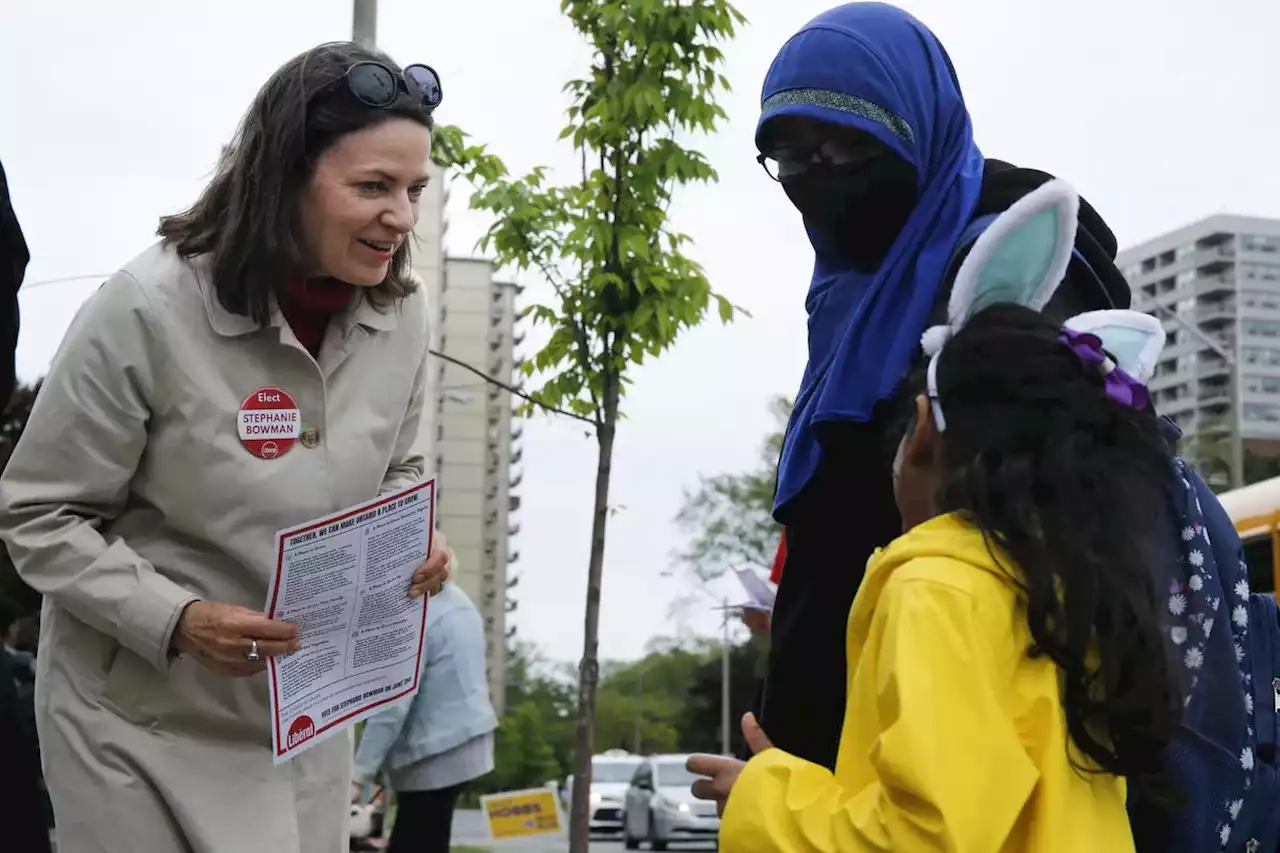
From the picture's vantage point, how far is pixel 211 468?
2920 mm

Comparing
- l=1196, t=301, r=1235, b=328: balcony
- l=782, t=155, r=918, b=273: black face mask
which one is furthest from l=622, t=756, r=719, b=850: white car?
l=1196, t=301, r=1235, b=328: balcony

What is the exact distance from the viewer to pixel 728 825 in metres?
2.16

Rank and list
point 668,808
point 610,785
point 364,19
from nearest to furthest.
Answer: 1. point 364,19
2. point 668,808
3. point 610,785

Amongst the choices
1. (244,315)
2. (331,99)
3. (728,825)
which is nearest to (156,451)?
(244,315)

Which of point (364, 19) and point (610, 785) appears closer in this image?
point (364, 19)

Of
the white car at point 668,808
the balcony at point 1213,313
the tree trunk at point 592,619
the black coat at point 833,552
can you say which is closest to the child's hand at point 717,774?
the black coat at point 833,552

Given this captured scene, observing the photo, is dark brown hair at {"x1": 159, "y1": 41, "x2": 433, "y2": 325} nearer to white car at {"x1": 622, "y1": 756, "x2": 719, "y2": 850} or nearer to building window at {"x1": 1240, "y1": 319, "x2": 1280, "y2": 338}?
white car at {"x1": 622, "y1": 756, "x2": 719, "y2": 850}

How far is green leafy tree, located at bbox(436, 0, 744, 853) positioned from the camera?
864cm

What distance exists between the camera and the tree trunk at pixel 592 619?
354 inches

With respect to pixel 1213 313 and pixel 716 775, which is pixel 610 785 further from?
pixel 1213 313

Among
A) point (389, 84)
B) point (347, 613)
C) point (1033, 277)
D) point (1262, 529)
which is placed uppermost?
point (389, 84)

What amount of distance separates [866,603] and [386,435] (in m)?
1.26

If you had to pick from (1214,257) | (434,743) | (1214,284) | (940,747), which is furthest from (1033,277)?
(1214,284)

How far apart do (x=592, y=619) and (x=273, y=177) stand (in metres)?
6.20
